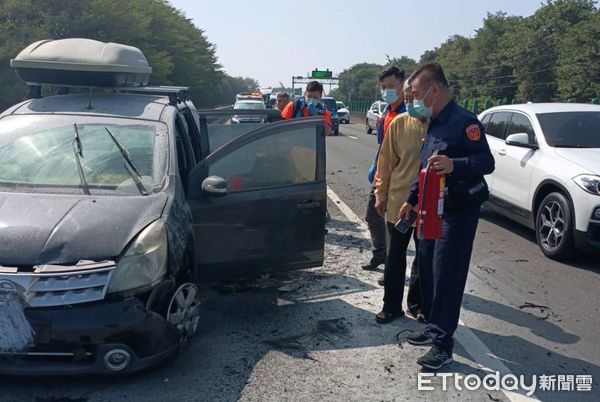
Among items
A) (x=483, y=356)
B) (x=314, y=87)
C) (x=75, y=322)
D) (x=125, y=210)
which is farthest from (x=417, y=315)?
(x=314, y=87)

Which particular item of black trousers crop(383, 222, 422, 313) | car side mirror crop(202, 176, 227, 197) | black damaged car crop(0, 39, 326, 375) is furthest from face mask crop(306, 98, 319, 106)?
car side mirror crop(202, 176, 227, 197)

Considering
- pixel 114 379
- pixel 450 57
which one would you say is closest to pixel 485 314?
pixel 114 379

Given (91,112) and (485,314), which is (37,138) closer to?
(91,112)

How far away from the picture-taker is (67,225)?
3.71 metres

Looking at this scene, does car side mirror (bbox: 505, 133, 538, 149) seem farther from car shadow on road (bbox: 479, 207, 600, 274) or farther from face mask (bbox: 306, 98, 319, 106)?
face mask (bbox: 306, 98, 319, 106)

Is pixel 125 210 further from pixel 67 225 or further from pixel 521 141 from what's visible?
pixel 521 141

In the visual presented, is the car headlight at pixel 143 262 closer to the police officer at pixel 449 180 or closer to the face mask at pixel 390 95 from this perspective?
the police officer at pixel 449 180

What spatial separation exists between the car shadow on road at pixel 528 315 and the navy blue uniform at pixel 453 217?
3.74 ft

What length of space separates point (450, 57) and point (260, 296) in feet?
221

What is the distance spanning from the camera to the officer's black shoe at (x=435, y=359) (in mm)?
4152

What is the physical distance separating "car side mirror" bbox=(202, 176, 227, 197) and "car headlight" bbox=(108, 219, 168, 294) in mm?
769

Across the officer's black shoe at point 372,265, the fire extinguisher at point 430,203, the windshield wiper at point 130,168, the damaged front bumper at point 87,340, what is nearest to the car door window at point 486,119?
the officer's black shoe at point 372,265

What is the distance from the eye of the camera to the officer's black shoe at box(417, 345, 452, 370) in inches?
163

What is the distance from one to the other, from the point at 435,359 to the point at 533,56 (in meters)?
48.3
